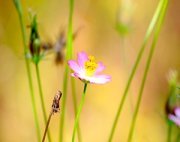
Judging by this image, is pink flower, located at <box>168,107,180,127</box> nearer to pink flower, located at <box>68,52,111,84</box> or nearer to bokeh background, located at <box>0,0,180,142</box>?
pink flower, located at <box>68,52,111,84</box>

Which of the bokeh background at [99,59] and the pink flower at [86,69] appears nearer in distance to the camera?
the pink flower at [86,69]

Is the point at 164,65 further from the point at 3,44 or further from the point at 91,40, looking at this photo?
the point at 3,44

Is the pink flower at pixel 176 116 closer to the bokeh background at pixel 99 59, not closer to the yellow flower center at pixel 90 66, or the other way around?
the yellow flower center at pixel 90 66

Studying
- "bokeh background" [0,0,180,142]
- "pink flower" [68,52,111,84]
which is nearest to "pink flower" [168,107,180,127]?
"pink flower" [68,52,111,84]

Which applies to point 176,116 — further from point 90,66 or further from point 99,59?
point 99,59

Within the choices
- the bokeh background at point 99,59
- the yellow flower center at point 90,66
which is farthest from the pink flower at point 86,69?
the bokeh background at point 99,59

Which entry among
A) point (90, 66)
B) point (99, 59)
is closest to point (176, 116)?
point (90, 66)
